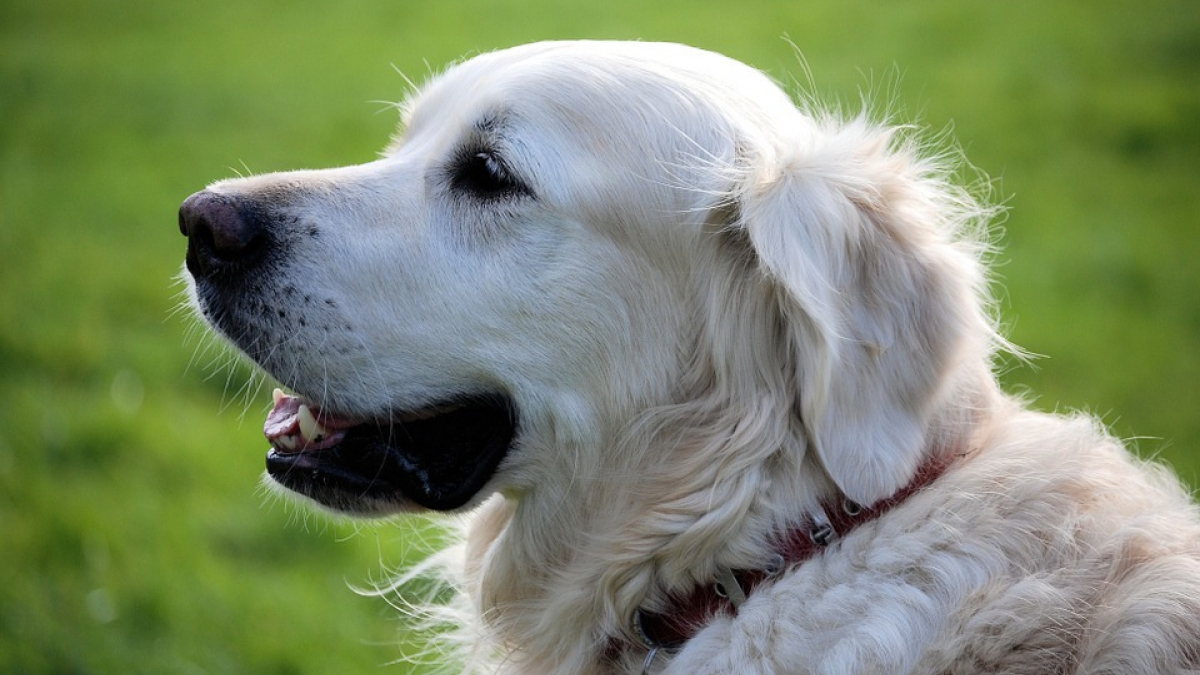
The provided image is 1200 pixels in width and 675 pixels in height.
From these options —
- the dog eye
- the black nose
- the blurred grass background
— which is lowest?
the blurred grass background

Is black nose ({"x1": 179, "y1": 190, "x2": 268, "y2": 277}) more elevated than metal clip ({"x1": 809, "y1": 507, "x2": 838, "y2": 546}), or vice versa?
black nose ({"x1": 179, "y1": 190, "x2": 268, "y2": 277})

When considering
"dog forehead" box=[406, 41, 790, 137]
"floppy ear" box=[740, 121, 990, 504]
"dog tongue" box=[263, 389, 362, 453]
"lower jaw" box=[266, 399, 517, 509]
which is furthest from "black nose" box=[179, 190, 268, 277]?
"floppy ear" box=[740, 121, 990, 504]

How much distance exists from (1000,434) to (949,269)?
445 mm

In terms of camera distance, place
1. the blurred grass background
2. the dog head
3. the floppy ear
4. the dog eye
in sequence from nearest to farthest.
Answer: the floppy ear < the dog head < the dog eye < the blurred grass background

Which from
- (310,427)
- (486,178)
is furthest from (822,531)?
(310,427)

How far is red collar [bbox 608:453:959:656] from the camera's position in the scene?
266cm

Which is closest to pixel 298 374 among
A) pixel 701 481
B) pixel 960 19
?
pixel 701 481

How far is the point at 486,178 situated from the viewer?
3.03 m

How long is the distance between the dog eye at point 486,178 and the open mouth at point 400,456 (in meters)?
0.53

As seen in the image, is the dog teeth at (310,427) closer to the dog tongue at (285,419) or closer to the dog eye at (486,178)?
the dog tongue at (285,419)

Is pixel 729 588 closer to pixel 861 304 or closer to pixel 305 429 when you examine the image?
pixel 861 304

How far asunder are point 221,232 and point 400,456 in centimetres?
72

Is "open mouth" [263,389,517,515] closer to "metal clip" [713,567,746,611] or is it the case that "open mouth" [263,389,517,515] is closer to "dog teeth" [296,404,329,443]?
"dog teeth" [296,404,329,443]

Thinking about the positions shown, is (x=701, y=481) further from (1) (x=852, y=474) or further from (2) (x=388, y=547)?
(2) (x=388, y=547)
